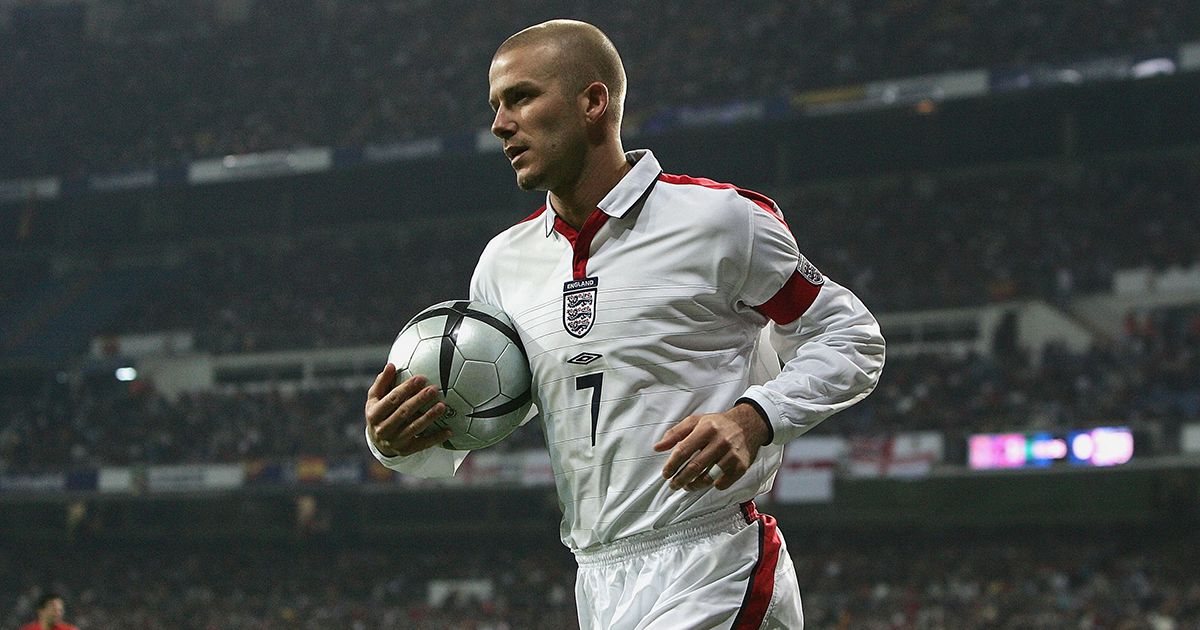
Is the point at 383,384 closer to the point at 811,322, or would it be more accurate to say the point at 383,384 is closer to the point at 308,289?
the point at 811,322

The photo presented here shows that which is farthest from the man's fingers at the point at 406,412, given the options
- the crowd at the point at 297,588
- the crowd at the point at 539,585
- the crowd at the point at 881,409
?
the crowd at the point at 297,588

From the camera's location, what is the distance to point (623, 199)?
10.7ft

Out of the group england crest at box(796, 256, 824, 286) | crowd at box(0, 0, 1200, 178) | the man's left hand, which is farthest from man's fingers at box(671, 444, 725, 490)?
crowd at box(0, 0, 1200, 178)

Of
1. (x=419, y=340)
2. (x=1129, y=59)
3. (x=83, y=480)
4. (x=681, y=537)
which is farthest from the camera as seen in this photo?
(x=83, y=480)

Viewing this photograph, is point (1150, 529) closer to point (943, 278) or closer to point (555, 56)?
point (943, 278)

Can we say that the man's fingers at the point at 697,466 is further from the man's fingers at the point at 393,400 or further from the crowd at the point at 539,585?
the crowd at the point at 539,585

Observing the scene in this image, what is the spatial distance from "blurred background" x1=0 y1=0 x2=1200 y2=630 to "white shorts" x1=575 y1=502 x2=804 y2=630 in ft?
59.0

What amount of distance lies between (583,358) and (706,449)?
1.56 ft

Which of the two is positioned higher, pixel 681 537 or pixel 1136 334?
pixel 681 537

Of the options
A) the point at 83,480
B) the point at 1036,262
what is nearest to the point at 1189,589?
the point at 1036,262

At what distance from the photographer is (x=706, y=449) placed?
2787 millimetres

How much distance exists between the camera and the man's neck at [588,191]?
3289mm

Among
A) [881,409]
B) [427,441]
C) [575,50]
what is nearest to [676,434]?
[427,441]

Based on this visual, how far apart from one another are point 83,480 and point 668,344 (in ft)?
94.6
